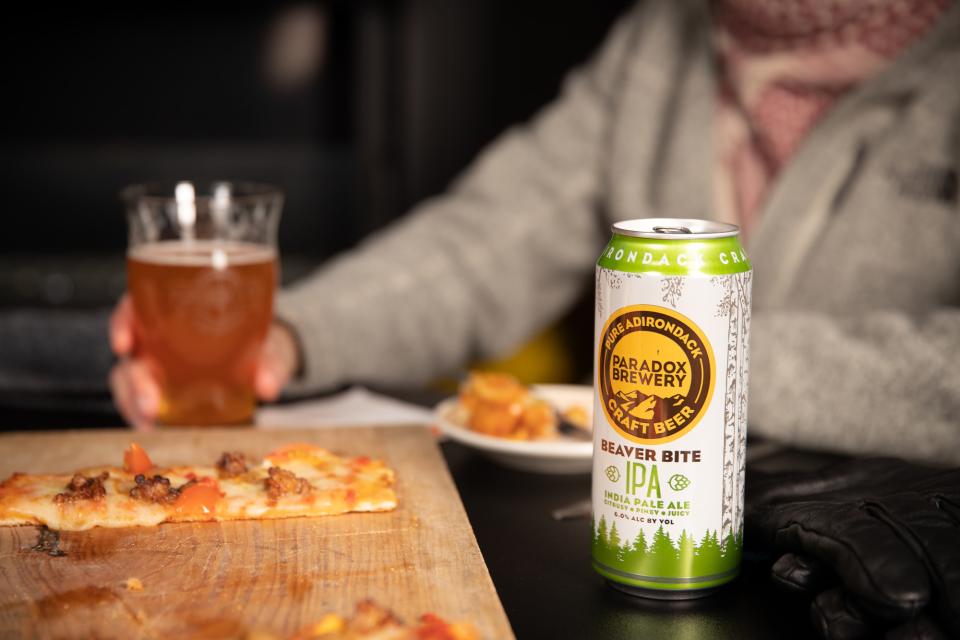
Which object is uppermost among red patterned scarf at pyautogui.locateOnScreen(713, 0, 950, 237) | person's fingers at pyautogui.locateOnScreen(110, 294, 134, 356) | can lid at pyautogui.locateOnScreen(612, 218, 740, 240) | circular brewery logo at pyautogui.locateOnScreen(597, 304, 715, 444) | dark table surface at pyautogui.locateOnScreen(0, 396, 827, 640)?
red patterned scarf at pyautogui.locateOnScreen(713, 0, 950, 237)

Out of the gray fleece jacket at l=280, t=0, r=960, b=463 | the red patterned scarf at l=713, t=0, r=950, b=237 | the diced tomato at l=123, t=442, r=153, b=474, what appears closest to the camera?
the diced tomato at l=123, t=442, r=153, b=474

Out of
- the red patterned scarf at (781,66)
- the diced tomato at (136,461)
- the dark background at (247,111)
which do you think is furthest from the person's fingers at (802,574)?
the dark background at (247,111)

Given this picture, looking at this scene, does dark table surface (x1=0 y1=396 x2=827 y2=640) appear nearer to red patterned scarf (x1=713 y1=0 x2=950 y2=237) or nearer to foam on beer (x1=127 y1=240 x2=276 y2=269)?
foam on beer (x1=127 y1=240 x2=276 y2=269)

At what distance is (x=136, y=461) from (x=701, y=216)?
43.7 inches

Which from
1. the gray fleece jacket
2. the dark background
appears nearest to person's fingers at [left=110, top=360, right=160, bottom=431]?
the gray fleece jacket

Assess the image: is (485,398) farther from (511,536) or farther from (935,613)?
(935,613)

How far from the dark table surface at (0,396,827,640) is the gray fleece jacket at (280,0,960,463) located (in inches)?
15.2

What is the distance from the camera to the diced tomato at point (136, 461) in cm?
95

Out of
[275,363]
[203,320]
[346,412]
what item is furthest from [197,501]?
[275,363]

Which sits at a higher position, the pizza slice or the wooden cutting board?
the pizza slice

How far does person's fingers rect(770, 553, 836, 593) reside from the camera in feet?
2.55

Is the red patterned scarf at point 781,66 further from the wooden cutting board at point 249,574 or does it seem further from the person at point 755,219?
the wooden cutting board at point 249,574

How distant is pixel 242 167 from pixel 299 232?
0.27 meters

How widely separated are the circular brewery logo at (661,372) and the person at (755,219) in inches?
23.8
